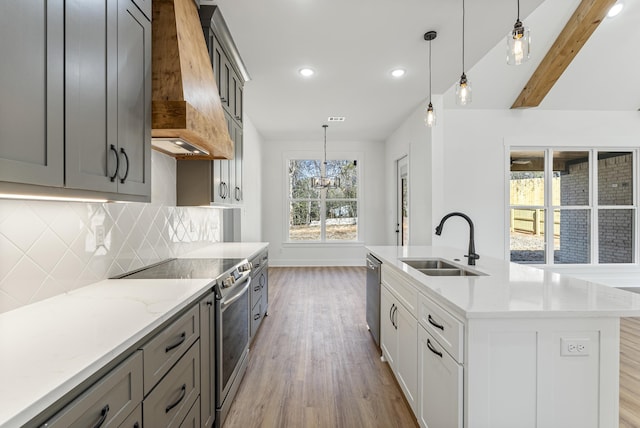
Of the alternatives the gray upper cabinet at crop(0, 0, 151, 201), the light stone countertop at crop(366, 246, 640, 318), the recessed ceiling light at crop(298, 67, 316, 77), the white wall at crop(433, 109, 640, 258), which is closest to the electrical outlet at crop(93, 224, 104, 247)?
the gray upper cabinet at crop(0, 0, 151, 201)

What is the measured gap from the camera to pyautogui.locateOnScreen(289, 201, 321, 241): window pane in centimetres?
727

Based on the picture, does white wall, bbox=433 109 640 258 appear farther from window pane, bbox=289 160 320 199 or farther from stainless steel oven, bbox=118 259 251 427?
stainless steel oven, bbox=118 259 251 427

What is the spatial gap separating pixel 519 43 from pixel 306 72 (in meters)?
2.35

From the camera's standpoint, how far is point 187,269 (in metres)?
2.11

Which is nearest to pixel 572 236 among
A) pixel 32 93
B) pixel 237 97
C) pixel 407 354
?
pixel 407 354

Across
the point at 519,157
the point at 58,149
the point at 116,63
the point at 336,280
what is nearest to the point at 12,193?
the point at 58,149

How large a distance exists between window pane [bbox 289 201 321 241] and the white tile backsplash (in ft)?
15.4

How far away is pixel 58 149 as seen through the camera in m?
1.00

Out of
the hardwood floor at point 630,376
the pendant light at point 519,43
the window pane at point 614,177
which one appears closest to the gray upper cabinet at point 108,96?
the pendant light at point 519,43

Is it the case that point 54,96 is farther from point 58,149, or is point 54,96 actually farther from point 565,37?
point 565,37

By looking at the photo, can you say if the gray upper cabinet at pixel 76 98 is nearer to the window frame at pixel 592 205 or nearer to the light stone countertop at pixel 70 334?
the light stone countertop at pixel 70 334

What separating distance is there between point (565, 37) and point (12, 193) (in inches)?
196

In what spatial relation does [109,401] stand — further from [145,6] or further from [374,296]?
[374,296]

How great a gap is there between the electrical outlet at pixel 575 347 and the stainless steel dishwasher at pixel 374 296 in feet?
5.25
